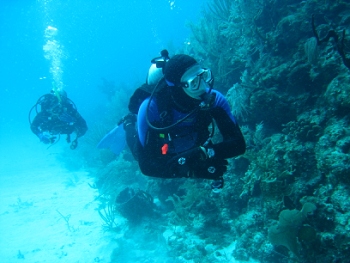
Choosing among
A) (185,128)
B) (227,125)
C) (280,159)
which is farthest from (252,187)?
(185,128)

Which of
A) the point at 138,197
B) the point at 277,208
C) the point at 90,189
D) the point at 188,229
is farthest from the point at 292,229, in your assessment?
the point at 90,189

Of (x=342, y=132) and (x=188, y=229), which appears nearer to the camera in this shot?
(x=342, y=132)

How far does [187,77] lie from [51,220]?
1047 centimetres

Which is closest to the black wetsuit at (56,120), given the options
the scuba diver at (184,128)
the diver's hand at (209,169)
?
the scuba diver at (184,128)

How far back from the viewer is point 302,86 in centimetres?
520

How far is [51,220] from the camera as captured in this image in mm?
9773

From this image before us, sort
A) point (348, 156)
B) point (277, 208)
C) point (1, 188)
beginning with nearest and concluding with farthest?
1. point (348, 156)
2. point (277, 208)
3. point (1, 188)

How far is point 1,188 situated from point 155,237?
46.4 ft

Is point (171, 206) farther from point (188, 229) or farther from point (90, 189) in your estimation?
point (90, 189)

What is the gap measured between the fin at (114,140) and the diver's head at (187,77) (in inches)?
129

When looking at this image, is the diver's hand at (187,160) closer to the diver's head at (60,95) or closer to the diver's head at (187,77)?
the diver's head at (187,77)

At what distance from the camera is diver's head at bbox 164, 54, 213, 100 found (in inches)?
93.7

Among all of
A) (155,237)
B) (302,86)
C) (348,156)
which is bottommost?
(155,237)

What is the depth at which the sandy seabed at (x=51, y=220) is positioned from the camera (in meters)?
7.53
